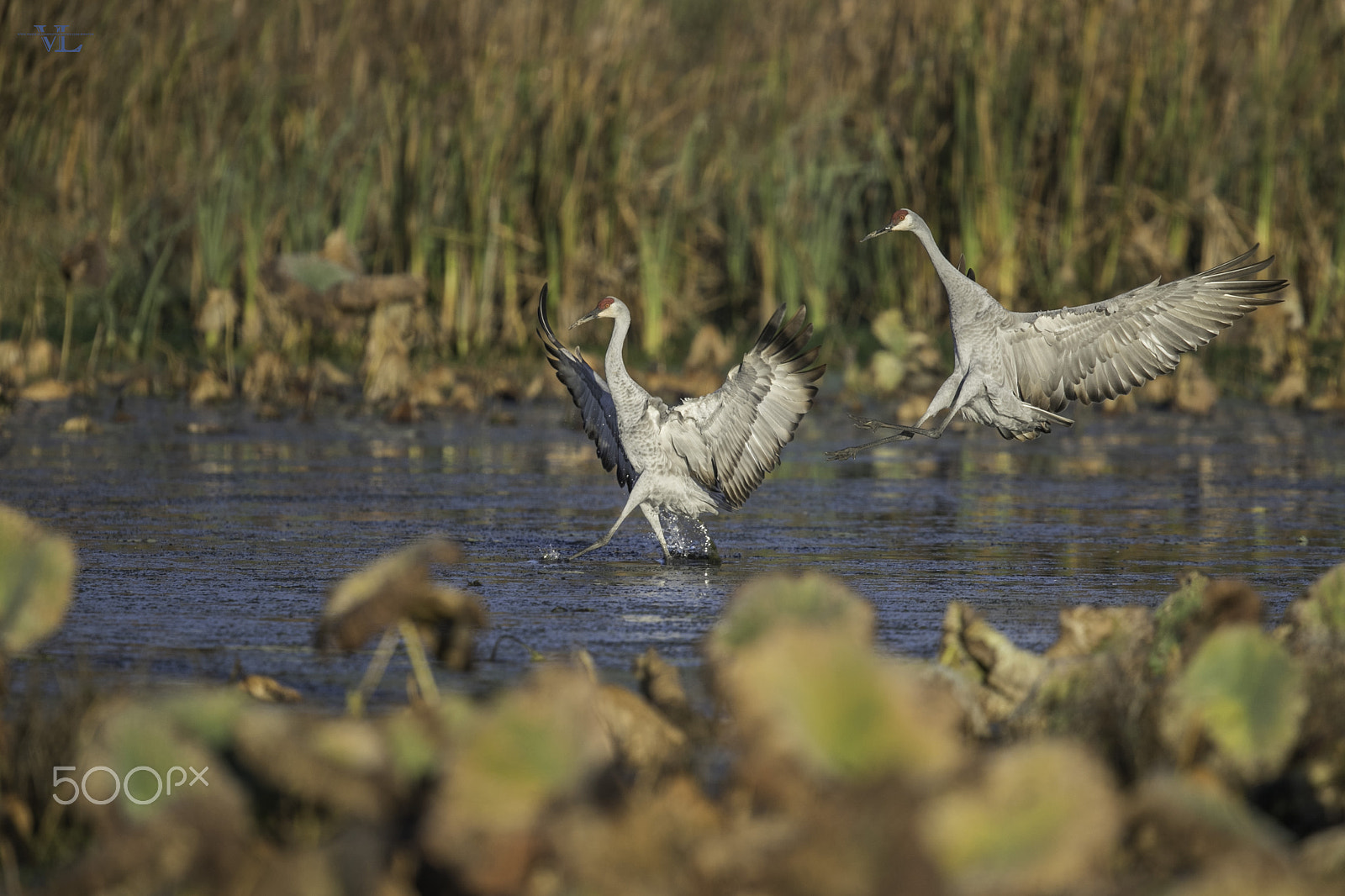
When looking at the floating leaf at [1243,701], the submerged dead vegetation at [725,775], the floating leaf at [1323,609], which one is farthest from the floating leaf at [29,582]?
the floating leaf at [1323,609]

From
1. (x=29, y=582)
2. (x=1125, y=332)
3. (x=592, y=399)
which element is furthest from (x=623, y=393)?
(x=29, y=582)

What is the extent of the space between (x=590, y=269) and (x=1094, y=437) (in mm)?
4287

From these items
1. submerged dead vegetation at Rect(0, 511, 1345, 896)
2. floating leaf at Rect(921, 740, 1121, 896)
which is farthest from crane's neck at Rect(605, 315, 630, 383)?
floating leaf at Rect(921, 740, 1121, 896)

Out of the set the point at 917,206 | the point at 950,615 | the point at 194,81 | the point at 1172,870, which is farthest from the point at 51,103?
the point at 1172,870

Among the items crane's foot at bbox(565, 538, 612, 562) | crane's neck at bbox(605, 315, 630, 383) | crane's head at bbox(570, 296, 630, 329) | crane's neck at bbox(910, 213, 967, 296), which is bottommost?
crane's foot at bbox(565, 538, 612, 562)

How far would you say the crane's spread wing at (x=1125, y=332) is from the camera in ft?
25.0

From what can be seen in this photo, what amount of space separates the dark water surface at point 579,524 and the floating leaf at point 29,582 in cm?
60

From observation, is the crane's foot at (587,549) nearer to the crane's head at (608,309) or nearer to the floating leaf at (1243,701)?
the crane's head at (608,309)

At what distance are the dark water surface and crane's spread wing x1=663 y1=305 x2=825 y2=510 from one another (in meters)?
0.35

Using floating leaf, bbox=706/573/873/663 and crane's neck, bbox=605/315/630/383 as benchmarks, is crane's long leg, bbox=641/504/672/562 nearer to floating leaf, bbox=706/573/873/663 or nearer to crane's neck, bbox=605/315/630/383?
crane's neck, bbox=605/315/630/383

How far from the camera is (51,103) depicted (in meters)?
13.0

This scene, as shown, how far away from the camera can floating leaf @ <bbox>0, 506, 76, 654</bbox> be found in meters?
4.00

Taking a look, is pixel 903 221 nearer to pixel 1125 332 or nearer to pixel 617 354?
pixel 1125 332

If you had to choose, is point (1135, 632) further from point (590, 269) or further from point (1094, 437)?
point (590, 269)
